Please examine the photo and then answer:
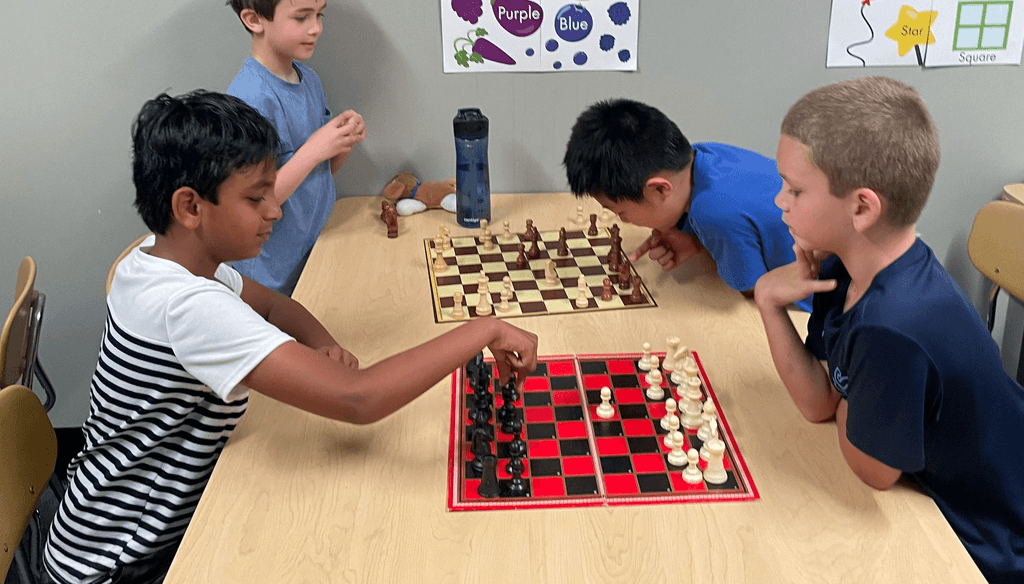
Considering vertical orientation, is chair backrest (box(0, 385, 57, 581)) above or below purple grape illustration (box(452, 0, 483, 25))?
below

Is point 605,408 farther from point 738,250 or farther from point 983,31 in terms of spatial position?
point 983,31

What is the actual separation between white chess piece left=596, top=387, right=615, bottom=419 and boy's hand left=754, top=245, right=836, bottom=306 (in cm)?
30

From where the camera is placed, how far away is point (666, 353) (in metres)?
1.60

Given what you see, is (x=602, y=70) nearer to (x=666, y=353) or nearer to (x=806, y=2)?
(x=806, y=2)

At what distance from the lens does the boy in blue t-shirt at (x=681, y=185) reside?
69.4 inches

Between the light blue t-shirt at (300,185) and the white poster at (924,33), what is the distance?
4.85 feet

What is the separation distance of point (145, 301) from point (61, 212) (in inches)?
58.2

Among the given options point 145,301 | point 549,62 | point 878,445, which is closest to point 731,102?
point 549,62

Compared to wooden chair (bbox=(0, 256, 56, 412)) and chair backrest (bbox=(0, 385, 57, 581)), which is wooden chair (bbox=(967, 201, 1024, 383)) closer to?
chair backrest (bbox=(0, 385, 57, 581))

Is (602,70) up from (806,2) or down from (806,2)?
down

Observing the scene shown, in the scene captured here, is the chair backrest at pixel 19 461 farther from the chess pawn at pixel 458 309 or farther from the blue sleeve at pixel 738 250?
the blue sleeve at pixel 738 250

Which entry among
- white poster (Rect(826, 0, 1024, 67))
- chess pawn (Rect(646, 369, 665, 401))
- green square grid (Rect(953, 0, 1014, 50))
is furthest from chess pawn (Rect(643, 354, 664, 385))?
green square grid (Rect(953, 0, 1014, 50))

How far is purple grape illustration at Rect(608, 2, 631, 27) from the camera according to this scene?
238 cm

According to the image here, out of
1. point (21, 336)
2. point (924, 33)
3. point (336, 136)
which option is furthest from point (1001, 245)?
point (21, 336)
